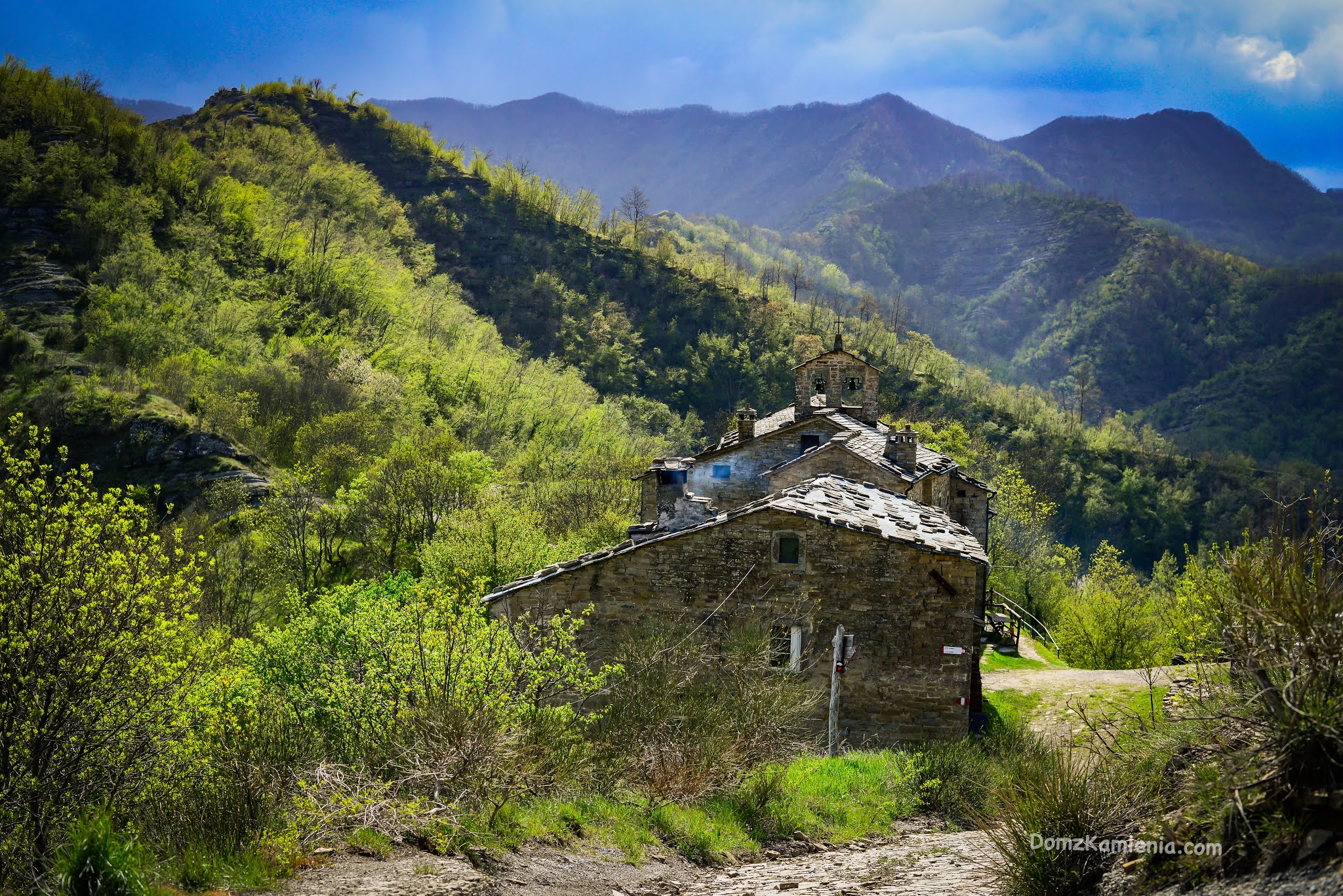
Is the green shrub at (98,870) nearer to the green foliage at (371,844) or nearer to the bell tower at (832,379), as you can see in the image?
the green foliage at (371,844)

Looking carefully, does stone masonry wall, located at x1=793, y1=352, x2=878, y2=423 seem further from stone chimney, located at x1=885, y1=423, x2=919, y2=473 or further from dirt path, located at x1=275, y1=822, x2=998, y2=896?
dirt path, located at x1=275, y1=822, x2=998, y2=896

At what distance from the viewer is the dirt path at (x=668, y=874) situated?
563cm

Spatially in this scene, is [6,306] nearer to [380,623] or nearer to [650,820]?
[380,623]

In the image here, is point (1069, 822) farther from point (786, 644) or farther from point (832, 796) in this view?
point (786, 644)

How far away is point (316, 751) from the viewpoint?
27.0ft

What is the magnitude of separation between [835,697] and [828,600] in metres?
1.88

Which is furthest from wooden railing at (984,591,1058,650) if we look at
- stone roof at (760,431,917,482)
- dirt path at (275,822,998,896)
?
dirt path at (275,822,998,896)

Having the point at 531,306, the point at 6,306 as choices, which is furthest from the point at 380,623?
the point at 531,306

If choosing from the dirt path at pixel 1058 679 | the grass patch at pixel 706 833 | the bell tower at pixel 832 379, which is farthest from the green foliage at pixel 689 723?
the bell tower at pixel 832 379

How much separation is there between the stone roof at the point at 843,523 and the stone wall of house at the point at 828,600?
0.38 ft

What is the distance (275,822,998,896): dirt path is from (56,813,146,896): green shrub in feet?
3.14

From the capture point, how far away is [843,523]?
13.6 metres

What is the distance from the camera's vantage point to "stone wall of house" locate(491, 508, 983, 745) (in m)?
13.2

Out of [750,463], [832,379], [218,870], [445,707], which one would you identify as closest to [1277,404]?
[832,379]
